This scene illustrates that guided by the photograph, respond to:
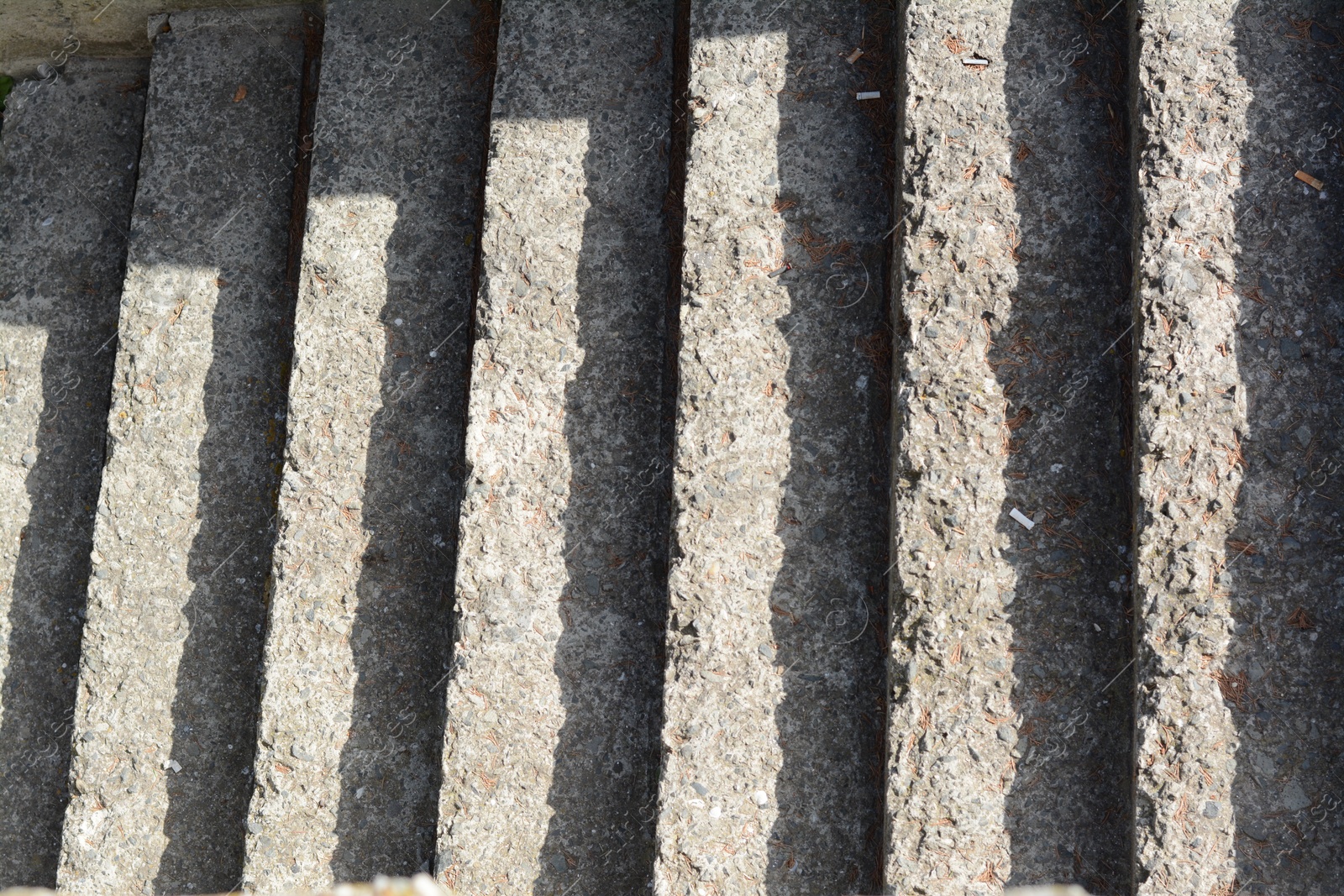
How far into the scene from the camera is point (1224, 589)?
8.85ft

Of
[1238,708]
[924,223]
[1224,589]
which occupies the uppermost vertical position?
[924,223]

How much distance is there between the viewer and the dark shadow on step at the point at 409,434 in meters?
3.29

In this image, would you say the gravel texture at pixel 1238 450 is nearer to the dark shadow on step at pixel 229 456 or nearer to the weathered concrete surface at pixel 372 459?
the weathered concrete surface at pixel 372 459

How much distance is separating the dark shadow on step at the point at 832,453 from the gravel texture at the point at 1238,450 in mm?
741

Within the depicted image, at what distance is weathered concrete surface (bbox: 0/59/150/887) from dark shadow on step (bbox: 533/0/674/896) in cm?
206

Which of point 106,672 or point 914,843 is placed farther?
point 106,672

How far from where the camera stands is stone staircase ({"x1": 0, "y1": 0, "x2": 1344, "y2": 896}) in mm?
2768

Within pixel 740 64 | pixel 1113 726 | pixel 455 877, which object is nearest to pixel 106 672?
pixel 455 877

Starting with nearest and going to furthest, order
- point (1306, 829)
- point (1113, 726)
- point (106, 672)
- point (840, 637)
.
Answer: point (1306, 829)
point (1113, 726)
point (840, 637)
point (106, 672)

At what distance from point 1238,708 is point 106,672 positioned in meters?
3.61

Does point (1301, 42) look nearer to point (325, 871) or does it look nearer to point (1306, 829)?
point (1306, 829)

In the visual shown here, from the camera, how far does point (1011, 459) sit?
290cm

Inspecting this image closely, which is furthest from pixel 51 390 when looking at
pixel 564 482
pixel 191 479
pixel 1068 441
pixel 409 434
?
pixel 1068 441

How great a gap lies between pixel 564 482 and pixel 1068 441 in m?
1.53
